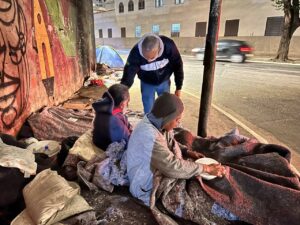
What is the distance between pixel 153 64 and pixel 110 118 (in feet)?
4.52

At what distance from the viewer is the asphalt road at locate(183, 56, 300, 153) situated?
16.7 ft

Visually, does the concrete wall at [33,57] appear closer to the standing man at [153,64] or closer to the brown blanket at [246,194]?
the standing man at [153,64]

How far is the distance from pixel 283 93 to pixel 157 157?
7.23 metres

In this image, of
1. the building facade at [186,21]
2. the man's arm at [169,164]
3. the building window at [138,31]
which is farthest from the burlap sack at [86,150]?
the building window at [138,31]

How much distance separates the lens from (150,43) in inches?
135

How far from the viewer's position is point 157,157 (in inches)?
87.6

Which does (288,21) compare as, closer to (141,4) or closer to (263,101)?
(263,101)

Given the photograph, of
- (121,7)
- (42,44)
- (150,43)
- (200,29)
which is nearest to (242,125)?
(150,43)

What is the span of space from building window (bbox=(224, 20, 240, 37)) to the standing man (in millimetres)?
25431

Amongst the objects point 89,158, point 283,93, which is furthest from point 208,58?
point 283,93

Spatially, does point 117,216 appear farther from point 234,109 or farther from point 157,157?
point 234,109

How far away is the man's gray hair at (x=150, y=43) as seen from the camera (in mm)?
3443

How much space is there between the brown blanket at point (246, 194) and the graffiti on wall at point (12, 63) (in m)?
2.49

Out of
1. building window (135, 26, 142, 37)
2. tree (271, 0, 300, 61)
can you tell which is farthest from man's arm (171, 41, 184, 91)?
building window (135, 26, 142, 37)
